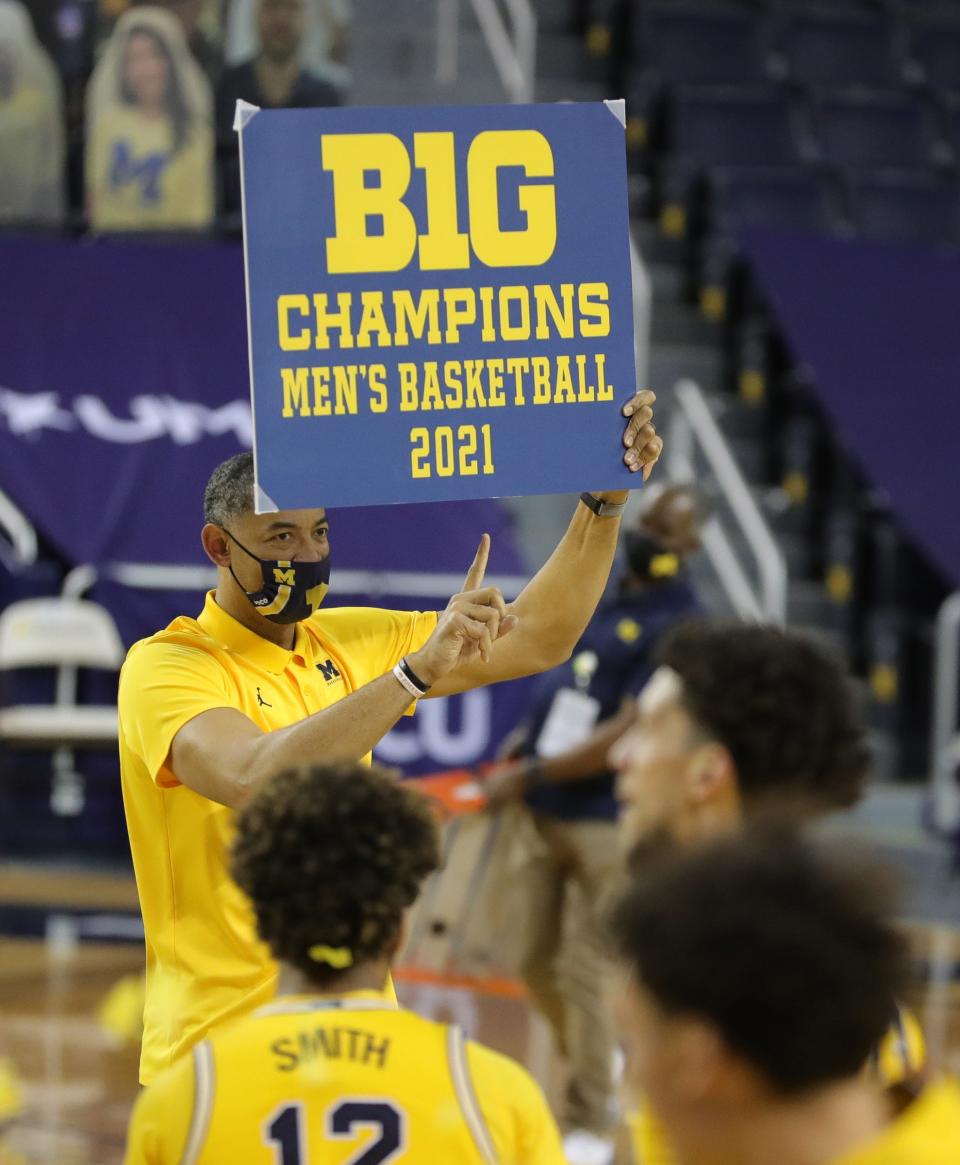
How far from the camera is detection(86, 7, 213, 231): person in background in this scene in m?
10.7

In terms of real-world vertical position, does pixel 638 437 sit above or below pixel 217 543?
above

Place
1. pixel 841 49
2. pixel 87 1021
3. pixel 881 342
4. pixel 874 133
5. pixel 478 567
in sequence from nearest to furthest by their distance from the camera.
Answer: pixel 478 567 < pixel 87 1021 < pixel 881 342 < pixel 874 133 < pixel 841 49

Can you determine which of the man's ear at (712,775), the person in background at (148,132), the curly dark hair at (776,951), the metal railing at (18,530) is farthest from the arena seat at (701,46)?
the curly dark hair at (776,951)

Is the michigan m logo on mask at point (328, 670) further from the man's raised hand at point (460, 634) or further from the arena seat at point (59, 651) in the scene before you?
the arena seat at point (59, 651)

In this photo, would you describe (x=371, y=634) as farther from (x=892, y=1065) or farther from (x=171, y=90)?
(x=171, y=90)

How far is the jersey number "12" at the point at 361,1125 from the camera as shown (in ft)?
7.55

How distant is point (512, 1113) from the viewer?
2354mm

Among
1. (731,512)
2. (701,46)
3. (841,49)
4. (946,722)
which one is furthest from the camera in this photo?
(841,49)

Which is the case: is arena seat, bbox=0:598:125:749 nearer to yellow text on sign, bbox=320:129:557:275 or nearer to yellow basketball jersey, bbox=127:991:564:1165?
yellow text on sign, bbox=320:129:557:275

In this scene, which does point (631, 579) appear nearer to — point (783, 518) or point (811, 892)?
point (811, 892)

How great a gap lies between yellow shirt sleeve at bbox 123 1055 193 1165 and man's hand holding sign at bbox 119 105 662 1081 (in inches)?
28.4

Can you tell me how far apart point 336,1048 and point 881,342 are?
859 centimetres

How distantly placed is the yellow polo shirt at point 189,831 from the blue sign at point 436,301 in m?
0.33

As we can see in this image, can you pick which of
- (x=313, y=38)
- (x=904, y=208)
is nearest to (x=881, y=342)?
(x=904, y=208)
